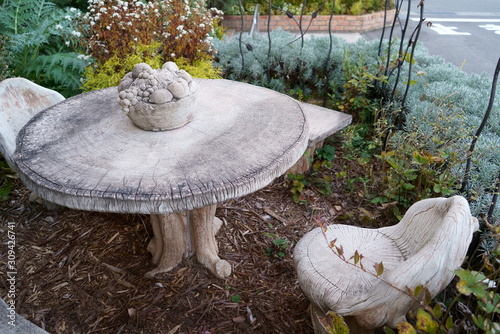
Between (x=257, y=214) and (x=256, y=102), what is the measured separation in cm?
92

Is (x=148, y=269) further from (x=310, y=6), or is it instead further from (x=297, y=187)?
(x=310, y=6)

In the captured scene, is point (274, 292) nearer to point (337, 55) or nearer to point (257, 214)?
point (257, 214)

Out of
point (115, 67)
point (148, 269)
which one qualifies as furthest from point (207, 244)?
point (115, 67)

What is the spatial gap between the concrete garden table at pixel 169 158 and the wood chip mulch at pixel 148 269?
154 mm

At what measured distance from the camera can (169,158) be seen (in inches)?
62.1

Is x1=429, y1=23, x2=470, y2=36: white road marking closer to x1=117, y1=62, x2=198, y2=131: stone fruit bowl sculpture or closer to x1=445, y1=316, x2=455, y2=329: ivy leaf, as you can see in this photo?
x1=117, y1=62, x2=198, y2=131: stone fruit bowl sculpture

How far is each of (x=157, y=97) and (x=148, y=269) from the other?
3.73 feet

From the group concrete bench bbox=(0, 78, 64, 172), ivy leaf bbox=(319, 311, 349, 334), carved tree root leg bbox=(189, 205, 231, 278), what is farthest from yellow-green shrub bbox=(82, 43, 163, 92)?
ivy leaf bbox=(319, 311, 349, 334)

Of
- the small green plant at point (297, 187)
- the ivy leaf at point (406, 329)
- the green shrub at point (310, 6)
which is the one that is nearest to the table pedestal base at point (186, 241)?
the small green plant at point (297, 187)

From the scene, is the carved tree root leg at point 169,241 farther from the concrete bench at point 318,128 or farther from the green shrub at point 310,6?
the green shrub at point 310,6

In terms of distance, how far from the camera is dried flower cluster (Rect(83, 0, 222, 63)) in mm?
3156

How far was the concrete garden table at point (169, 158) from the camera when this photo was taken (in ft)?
4.55

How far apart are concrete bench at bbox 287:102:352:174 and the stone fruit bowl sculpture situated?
49.5 inches

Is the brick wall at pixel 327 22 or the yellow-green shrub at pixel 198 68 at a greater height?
the yellow-green shrub at pixel 198 68
